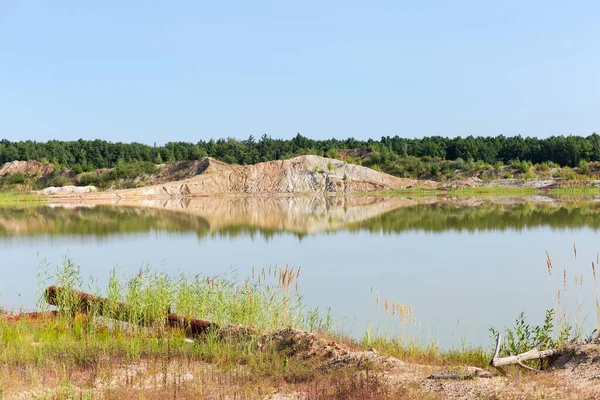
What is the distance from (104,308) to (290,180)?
71.3 metres

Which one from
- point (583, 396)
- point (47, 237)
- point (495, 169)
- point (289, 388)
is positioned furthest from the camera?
point (495, 169)

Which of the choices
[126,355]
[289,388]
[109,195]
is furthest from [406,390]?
[109,195]

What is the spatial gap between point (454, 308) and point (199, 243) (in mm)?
13997

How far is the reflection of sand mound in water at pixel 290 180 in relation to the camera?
80.0m

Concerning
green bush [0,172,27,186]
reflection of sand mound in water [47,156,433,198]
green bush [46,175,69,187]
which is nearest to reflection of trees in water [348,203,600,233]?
reflection of sand mound in water [47,156,433,198]

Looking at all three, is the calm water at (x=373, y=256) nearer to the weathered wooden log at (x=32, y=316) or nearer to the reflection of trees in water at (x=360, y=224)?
the reflection of trees in water at (x=360, y=224)

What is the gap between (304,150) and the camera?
110 meters

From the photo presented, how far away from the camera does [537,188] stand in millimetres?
73625

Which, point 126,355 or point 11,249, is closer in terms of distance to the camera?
point 126,355

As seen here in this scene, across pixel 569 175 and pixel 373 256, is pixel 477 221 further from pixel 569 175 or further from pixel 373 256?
pixel 569 175

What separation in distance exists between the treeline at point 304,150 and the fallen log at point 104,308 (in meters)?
84.0

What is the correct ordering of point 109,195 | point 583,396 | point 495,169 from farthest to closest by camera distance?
point 495,169, point 109,195, point 583,396

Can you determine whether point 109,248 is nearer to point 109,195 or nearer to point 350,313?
point 350,313

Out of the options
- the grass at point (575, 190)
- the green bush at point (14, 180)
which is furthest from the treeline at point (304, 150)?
the grass at point (575, 190)
